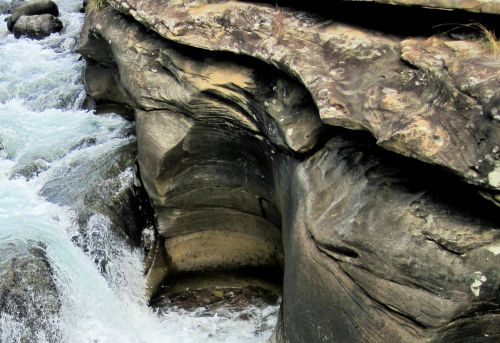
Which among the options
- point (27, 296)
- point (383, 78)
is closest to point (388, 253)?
point (383, 78)

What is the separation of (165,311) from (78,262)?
1462mm

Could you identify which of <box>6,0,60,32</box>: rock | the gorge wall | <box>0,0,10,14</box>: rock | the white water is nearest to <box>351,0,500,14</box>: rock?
the gorge wall

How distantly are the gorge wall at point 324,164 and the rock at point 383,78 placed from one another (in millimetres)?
14

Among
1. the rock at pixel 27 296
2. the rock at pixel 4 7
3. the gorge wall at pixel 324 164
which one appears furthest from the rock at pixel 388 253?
the rock at pixel 4 7

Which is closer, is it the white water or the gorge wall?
the gorge wall

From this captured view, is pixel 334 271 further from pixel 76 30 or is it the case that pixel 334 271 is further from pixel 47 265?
pixel 76 30

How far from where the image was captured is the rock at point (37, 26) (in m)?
15.1

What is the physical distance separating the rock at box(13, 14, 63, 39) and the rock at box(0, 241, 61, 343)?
925 cm

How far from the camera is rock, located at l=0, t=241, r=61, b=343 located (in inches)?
266

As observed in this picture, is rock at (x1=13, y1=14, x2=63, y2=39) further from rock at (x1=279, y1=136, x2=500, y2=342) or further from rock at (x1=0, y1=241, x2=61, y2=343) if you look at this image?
rock at (x1=279, y1=136, x2=500, y2=342)

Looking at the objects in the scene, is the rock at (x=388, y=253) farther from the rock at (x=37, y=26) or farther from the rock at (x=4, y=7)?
the rock at (x=4, y=7)

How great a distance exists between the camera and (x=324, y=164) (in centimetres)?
589

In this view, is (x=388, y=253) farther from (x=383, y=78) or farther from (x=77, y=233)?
(x=77, y=233)

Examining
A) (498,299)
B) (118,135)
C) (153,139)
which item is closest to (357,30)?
(498,299)
